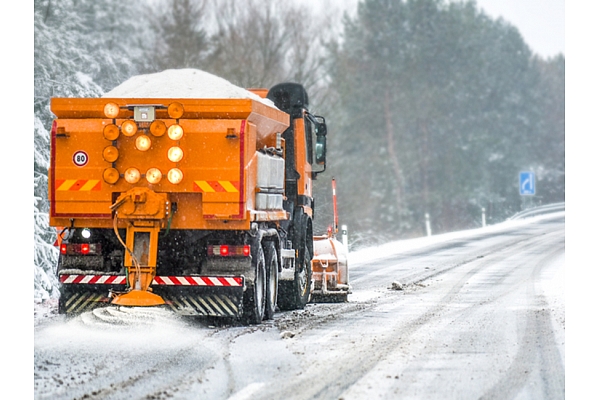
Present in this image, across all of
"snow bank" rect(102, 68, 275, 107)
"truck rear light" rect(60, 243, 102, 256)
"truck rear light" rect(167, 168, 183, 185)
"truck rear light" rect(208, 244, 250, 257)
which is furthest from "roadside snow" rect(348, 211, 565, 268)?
"truck rear light" rect(167, 168, 183, 185)

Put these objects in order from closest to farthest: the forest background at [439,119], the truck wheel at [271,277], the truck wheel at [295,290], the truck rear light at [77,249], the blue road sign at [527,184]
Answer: the truck rear light at [77,249] → the truck wheel at [271,277] → the truck wheel at [295,290] → the blue road sign at [527,184] → the forest background at [439,119]

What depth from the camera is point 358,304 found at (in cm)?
1431

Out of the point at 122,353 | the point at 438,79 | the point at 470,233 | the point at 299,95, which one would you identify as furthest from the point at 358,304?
the point at 438,79

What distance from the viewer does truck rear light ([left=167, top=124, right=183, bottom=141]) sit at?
10.7 metres

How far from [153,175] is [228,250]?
45.7 inches

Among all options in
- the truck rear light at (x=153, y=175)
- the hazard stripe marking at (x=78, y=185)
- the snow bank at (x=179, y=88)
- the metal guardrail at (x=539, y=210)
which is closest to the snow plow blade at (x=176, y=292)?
the hazard stripe marking at (x=78, y=185)

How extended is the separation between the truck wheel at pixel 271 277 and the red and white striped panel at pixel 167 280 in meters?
1.19

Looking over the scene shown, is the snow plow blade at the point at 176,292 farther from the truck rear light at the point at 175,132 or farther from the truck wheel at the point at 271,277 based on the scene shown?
the truck rear light at the point at 175,132

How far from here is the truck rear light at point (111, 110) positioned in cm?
1070

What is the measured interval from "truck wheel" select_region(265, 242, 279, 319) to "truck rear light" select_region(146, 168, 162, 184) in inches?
73.7

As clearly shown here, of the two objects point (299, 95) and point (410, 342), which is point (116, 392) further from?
point (299, 95)

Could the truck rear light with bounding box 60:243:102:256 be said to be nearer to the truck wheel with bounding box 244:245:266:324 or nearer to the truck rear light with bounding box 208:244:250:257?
the truck rear light with bounding box 208:244:250:257

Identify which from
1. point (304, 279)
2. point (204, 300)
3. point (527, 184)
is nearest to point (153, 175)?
point (204, 300)

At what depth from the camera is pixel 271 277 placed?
1241 centimetres
